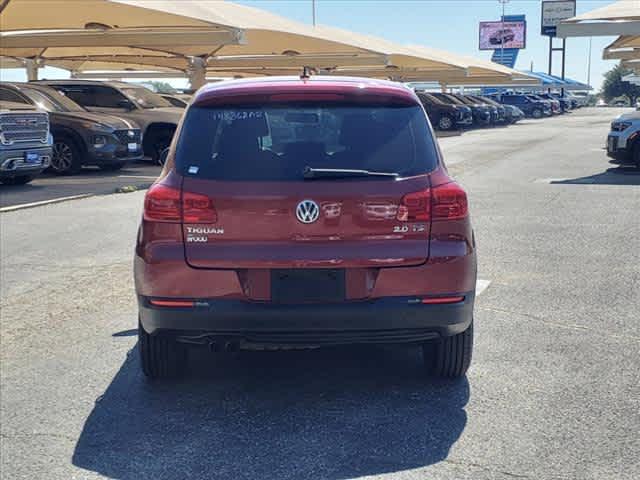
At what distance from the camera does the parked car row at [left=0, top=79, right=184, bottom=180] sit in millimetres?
16766

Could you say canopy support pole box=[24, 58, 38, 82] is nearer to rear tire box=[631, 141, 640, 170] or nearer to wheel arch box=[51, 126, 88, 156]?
wheel arch box=[51, 126, 88, 156]

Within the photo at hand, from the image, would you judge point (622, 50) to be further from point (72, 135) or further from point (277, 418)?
point (277, 418)

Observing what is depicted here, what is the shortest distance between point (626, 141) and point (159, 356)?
14.2m

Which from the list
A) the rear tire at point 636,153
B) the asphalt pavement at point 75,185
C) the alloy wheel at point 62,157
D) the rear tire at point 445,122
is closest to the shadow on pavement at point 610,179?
the rear tire at point 636,153

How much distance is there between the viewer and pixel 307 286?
4117 millimetres

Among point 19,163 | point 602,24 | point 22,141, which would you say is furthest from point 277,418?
point 602,24

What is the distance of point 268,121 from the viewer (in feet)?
14.3

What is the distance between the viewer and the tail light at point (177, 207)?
414cm

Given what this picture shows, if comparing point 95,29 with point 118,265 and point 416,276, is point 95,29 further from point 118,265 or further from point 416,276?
point 416,276

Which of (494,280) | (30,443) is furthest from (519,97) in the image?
(30,443)

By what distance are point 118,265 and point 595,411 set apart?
16.9ft

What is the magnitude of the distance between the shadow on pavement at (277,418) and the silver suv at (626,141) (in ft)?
42.8

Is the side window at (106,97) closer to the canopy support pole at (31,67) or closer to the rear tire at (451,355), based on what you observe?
the canopy support pole at (31,67)

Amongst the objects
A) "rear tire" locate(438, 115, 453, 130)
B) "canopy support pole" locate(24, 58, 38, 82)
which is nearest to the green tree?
"rear tire" locate(438, 115, 453, 130)
